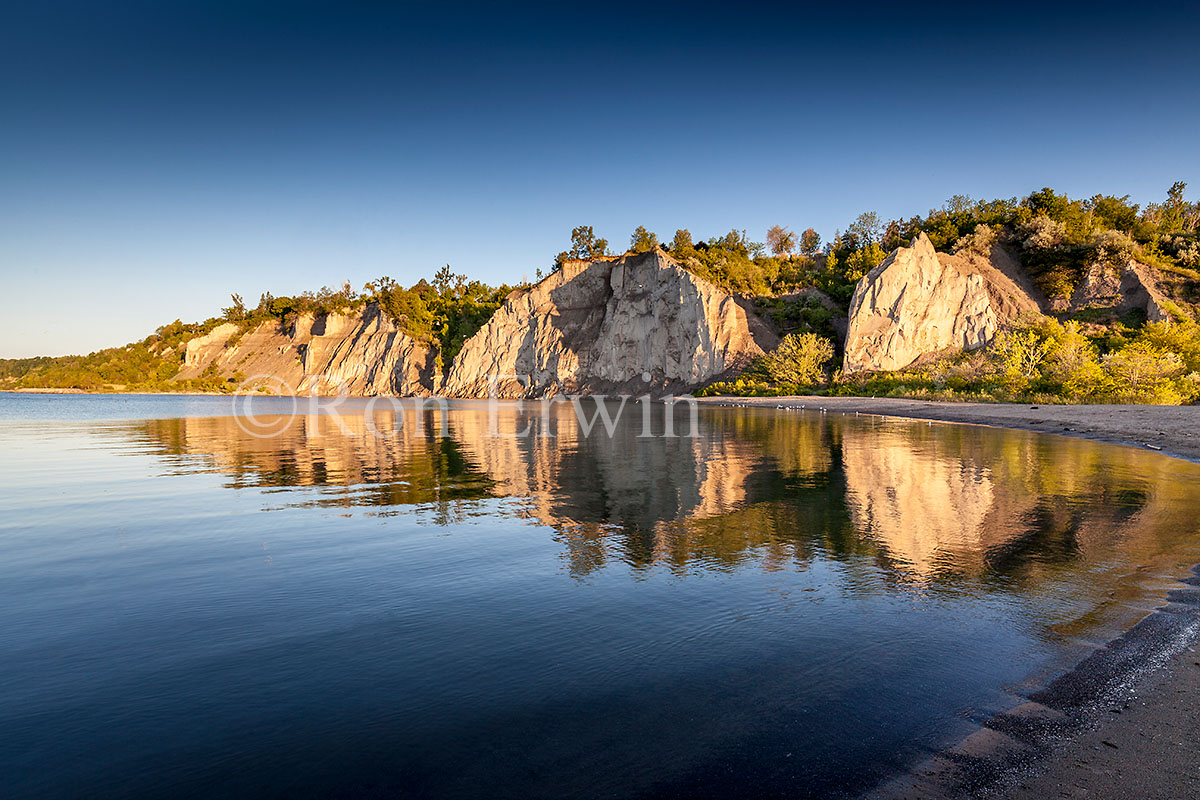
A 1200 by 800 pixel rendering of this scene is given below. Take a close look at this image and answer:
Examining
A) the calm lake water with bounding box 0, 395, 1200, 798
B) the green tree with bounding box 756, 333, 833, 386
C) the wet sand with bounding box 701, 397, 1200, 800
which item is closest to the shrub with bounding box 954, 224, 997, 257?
the green tree with bounding box 756, 333, 833, 386

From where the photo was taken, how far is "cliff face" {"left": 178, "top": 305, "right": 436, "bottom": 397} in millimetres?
110688

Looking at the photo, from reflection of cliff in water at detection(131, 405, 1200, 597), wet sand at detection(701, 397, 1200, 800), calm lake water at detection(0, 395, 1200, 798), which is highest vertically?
wet sand at detection(701, 397, 1200, 800)

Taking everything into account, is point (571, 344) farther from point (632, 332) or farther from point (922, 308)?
point (922, 308)

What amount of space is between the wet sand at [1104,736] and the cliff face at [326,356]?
351 ft

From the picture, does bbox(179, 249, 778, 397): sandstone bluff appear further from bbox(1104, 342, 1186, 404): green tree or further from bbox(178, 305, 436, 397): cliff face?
bbox(1104, 342, 1186, 404): green tree

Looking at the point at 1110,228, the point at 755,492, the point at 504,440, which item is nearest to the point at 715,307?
the point at 1110,228

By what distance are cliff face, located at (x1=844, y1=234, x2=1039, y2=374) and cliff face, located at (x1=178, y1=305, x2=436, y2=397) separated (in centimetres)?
6979

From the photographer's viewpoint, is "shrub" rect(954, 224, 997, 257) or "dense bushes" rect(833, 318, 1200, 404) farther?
"shrub" rect(954, 224, 997, 257)

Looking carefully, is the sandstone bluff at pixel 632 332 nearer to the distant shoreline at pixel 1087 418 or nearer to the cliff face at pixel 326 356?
the cliff face at pixel 326 356

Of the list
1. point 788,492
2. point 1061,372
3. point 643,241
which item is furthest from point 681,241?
point 788,492

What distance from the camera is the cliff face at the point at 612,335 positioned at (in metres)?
77.3

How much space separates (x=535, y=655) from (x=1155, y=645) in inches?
229

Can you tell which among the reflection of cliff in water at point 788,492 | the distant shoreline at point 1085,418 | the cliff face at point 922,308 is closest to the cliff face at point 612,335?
the cliff face at point 922,308

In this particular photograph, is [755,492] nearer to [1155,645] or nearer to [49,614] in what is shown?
[1155,645]
